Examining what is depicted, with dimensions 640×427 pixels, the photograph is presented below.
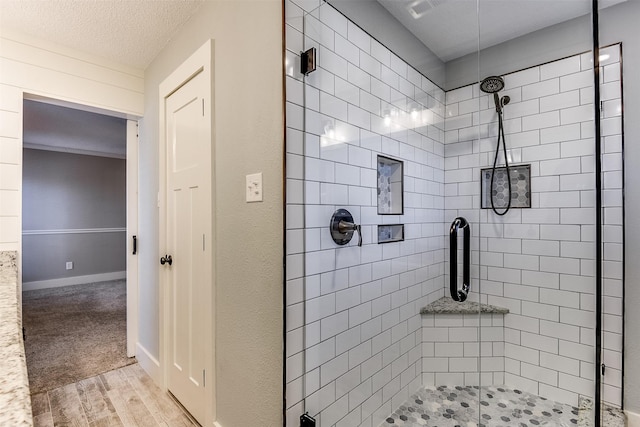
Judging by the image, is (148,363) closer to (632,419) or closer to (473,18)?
(632,419)

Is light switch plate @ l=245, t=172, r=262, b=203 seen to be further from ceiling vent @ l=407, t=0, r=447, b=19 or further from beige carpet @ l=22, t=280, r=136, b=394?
beige carpet @ l=22, t=280, r=136, b=394

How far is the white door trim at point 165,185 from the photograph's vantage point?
1643 mm

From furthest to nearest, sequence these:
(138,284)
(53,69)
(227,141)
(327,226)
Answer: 1. (138,284)
2. (53,69)
3. (227,141)
4. (327,226)

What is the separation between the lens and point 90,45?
214 centimetres

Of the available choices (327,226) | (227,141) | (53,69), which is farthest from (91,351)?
(327,226)

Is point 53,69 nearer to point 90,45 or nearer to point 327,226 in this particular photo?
point 90,45

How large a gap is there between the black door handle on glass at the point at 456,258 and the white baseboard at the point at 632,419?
919 mm

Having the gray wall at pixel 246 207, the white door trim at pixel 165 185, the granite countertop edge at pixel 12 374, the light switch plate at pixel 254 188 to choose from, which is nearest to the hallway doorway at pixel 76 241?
the white door trim at pixel 165 185

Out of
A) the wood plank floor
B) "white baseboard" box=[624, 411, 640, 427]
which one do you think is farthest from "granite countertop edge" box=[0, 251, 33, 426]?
"white baseboard" box=[624, 411, 640, 427]

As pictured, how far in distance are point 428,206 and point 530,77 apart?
0.77 m

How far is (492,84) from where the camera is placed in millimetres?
1532

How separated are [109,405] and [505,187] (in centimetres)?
267

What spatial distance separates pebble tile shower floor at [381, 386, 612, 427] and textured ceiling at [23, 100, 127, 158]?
4.00 metres

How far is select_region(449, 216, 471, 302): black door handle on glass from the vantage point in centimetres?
154
